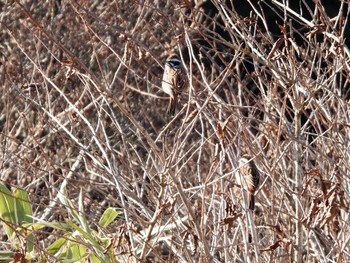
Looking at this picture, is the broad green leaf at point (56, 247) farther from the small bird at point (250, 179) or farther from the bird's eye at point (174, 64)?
the small bird at point (250, 179)

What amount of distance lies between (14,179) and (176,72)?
148 inches

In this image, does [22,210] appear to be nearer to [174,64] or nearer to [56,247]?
[56,247]

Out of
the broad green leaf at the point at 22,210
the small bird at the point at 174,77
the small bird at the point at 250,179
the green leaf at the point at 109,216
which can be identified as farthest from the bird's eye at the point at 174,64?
the small bird at the point at 250,179

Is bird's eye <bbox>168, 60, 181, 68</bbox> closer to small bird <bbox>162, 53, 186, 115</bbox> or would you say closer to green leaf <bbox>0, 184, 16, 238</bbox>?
small bird <bbox>162, 53, 186, 115</bbox>

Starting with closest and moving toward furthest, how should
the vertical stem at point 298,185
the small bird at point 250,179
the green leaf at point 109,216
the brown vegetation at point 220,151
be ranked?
Result: the brown vegetation at point 220,151 < the small bird at point 250,179 < the vertical stem at point 298,185 < the green leaf at point 109,216

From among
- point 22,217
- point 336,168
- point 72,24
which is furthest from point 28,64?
point 336,168

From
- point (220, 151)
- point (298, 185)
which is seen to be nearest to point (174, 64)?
point (298, 185)

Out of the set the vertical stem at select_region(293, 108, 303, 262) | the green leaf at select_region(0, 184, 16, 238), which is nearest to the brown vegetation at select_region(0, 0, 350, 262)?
A: the vertical stem at select_region(293, 108, 303, 262)

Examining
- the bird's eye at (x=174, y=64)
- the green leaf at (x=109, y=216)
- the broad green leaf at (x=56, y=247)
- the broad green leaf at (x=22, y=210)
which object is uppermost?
the bird's eye at (x=174, y=64)

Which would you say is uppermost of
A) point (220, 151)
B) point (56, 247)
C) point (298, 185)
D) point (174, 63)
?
point (220, 151)

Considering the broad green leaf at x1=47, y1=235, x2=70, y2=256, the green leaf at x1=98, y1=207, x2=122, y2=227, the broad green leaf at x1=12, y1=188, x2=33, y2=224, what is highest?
the broad green leaf at x1=12, y1=188, x2=33, y2=224

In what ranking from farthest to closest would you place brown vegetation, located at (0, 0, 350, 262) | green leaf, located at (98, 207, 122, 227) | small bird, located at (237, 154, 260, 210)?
green leaf, located at (98, 207, 122, 227) < small bird, located at (237, 154, 260, 210) < brown vegetation, located at (0, 0, 350, 262)

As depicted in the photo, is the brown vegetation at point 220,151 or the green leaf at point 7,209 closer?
the brown vegetation at point 220,151

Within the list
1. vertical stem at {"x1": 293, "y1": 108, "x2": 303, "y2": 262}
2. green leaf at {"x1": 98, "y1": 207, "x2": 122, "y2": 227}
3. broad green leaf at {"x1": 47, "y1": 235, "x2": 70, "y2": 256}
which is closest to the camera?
vertical stem at {"x1": 293, "y1": 108, "x2": 303, "y2": 262}
